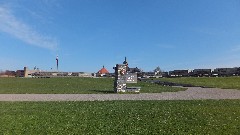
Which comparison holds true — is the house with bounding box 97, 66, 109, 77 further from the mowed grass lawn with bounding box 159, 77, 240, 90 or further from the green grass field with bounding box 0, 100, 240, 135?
the green grass field with bounding box 0, 100, 240, 135

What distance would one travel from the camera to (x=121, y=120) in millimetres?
10758

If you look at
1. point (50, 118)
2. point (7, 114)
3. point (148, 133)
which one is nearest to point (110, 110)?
point (50, 118)

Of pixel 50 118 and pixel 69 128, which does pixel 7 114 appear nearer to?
pixel 50 118

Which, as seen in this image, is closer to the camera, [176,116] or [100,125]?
[100,125]

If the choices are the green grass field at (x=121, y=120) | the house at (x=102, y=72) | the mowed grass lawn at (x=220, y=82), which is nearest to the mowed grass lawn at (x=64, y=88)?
the mowed grass lawn at (x=220, y=82)

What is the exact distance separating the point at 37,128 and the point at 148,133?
3137mm

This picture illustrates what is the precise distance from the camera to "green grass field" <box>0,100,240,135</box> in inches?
358

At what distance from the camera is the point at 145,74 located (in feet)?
242

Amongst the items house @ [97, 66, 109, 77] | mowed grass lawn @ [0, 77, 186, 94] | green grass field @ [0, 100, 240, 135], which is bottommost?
green grass field @ [0, 100, 240, 135]

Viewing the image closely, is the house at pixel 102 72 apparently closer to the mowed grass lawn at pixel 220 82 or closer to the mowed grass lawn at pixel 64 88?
the mowed grass lawn at pixel 220 82

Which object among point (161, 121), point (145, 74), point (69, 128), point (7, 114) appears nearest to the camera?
point (69, 128)

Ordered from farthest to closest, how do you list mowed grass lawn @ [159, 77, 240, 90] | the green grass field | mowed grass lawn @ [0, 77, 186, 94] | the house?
the house → mowed grass lawn @ [159, 77, 240, 90] → mowed grass lawn @ [0, 77, 186, 94] → the green grass field

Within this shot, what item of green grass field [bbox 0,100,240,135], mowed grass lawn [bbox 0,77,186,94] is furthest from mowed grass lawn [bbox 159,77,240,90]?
green grass field [bbox 0,100,240,135]

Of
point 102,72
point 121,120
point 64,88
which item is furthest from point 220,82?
point 102,72
